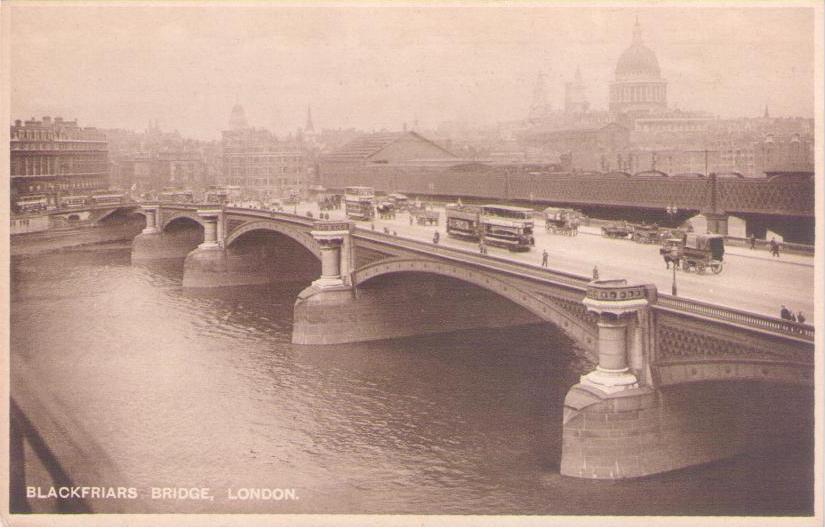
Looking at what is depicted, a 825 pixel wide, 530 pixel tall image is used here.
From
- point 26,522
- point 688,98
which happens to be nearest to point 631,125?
point 688,98

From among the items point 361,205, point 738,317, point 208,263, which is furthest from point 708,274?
point 208,263

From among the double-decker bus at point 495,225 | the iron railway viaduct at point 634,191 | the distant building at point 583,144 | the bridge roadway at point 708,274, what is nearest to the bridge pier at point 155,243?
the iron railway viaduct at point 634,191

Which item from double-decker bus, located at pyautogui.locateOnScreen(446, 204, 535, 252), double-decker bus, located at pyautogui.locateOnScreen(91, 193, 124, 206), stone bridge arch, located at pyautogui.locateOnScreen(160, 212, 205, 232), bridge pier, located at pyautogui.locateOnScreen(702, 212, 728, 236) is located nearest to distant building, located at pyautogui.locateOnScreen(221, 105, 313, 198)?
stone bridge arch, located at pyautogui.locateOnScreen(160, 212, 205, 232)

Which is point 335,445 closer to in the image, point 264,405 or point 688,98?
point 264,405

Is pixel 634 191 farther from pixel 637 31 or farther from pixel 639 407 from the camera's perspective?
pixel 639 407

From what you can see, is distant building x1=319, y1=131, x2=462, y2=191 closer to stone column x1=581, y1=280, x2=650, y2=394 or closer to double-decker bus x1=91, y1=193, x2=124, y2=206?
double-decker bus x1=91, y1=193, x2=124, y2=206

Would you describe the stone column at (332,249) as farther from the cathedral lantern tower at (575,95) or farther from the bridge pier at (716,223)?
the bridge pier at (716,223)
